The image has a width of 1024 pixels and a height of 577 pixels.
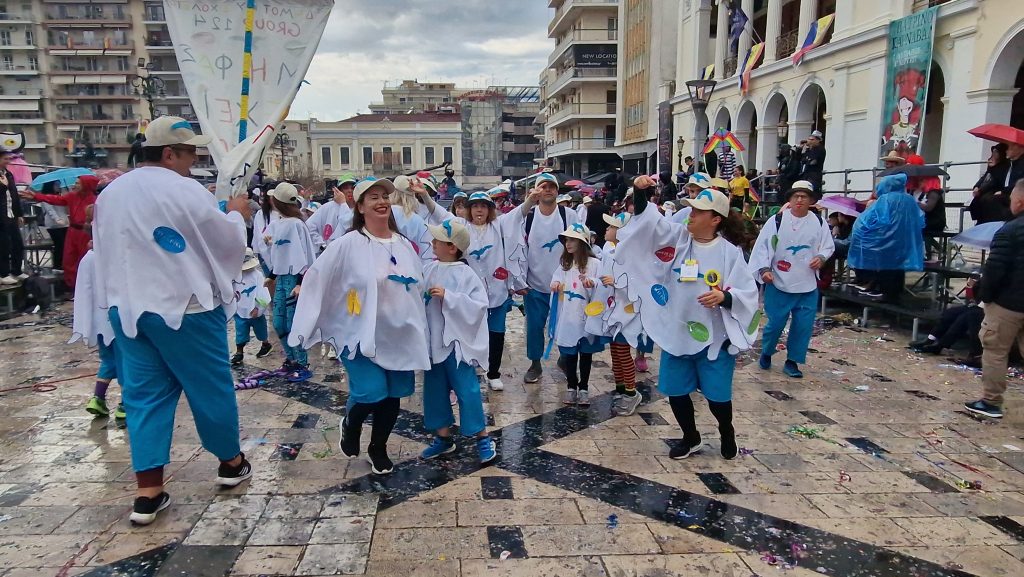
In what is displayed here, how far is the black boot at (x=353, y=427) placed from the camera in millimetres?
4051

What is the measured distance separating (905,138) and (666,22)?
23537mm

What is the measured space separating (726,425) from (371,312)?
2459mm

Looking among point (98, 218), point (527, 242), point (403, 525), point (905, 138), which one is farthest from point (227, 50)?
point (905, 138)

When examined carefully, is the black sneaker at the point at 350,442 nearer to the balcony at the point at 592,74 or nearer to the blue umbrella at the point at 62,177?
the blue umbrella at the point at 62,177

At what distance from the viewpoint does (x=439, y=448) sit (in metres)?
4.47

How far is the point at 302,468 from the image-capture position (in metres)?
4.29

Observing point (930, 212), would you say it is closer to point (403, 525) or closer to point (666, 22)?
point (403, 525)

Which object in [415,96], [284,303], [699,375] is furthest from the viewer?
[415,96]

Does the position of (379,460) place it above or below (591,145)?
below

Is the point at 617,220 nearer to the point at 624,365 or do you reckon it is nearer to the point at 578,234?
the point at 578,234

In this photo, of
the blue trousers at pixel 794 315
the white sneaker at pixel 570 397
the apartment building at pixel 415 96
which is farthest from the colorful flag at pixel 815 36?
the apartment building at pixel 415 96

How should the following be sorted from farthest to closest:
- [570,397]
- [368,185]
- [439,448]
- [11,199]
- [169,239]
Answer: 1. [11,199]
2. [570,397]
3. [439,448]
4. [368,185]
5. [169,239]

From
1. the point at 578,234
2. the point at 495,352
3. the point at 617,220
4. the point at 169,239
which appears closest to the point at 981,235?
the point at 617,220

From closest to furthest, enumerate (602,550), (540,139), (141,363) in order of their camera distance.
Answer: (602,550) < (141,363) < (540,139)
